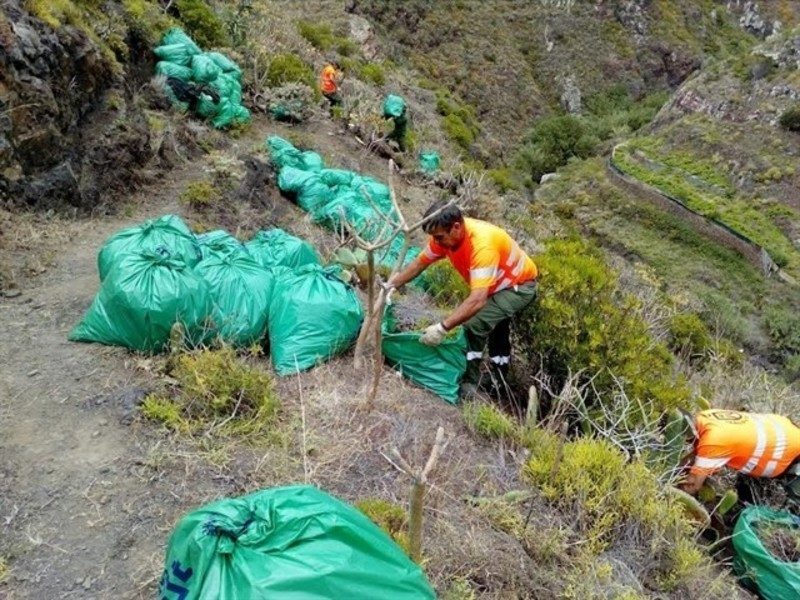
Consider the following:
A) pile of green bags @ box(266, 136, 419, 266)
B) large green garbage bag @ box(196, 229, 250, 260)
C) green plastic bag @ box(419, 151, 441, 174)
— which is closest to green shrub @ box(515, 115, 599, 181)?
green plastic bag @ box(419, 151, 441, 174)

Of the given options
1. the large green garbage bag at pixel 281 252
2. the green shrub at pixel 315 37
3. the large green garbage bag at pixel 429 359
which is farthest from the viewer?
the green shrub at pixel 315 37

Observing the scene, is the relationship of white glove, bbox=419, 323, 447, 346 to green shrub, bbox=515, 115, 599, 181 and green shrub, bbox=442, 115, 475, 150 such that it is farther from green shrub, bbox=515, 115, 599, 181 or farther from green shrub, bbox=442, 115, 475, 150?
green shrub, bbox=515, 115, 599, 181

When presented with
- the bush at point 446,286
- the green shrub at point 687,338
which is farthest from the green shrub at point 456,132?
the bush at point 446,286

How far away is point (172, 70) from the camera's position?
6629 mm

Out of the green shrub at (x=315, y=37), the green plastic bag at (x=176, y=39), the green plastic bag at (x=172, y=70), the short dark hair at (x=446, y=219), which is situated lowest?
the green shrub at (x=315, y=37)

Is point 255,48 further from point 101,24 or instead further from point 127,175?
point 127,175

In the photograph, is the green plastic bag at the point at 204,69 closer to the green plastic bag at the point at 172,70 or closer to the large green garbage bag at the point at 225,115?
the green plastic bag at the point at 172,70

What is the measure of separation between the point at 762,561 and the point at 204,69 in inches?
256

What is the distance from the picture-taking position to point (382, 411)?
3342mm

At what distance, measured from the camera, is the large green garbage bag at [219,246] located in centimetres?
384

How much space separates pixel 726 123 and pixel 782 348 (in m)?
16.7

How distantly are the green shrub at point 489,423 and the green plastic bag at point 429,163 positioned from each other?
5.85 m

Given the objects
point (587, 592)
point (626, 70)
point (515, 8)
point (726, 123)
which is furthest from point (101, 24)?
point (626, 70)

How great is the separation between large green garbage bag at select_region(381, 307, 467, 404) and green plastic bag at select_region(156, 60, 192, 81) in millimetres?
4365
